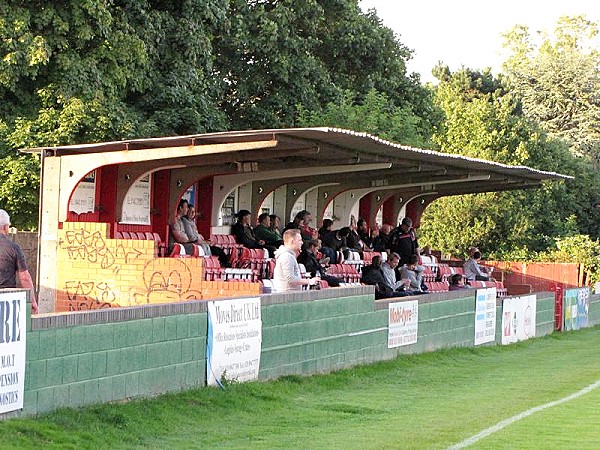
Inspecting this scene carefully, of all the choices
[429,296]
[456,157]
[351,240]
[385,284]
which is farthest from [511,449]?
[351,240]

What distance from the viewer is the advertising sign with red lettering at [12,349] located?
10570 millimetres

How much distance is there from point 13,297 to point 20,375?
71 centimetres

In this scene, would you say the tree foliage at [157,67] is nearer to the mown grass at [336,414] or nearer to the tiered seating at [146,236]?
the tiered seating at [146,236]

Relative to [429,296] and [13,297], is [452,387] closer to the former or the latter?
[429,296]

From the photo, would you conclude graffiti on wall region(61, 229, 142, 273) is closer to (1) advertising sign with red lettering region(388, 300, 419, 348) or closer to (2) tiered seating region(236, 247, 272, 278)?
(2) tiered seating region(236, 247, 272, 278)

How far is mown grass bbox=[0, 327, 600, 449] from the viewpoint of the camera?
38.2 feet

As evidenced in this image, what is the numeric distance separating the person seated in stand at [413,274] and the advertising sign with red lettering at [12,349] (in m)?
16.6

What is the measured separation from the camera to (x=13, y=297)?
1070 centimetres

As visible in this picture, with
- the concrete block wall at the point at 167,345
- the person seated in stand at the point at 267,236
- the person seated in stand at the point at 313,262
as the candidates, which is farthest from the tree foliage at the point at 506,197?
the concrete block wall at the point at 167,345

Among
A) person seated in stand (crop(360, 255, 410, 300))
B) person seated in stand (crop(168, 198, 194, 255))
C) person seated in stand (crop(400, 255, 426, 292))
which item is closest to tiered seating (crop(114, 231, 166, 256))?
person seated in stand (crop(168, 198, 194, 255))

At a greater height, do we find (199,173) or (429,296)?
(199,173)

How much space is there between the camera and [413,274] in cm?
2788

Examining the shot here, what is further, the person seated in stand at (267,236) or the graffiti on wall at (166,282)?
the person seated in stand at (267,236)

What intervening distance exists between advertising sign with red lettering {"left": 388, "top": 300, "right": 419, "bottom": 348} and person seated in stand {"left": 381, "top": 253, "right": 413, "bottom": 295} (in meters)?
2.57
